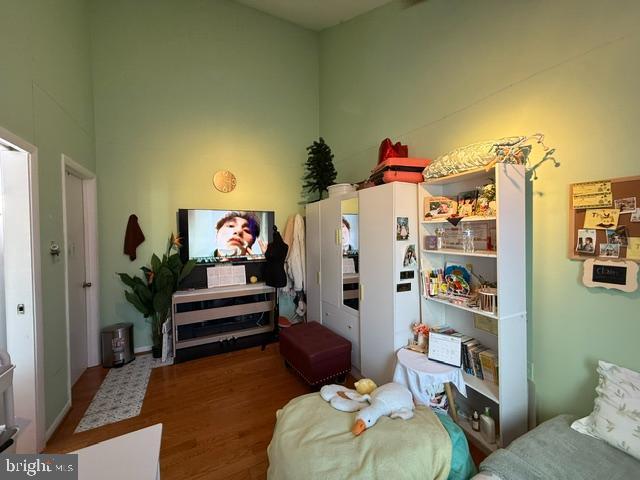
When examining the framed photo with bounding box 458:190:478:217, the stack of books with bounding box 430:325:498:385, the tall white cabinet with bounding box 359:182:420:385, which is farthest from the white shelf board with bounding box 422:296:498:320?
the framed photo with bounding box 458:190:478:217

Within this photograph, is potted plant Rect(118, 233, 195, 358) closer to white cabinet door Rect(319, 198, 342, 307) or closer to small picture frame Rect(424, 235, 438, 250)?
white cabinet door Rect(319, 198, 342, 307)

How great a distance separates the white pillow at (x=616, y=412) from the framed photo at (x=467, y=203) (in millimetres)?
1037

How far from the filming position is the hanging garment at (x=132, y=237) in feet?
10.3

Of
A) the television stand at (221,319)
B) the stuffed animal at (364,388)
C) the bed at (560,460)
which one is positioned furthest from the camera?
the television stand at (221,319)

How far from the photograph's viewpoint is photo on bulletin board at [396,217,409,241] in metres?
2.10

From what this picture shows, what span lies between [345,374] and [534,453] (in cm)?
156

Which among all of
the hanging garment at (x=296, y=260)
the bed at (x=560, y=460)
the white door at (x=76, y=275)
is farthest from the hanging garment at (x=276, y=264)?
the bed at (x=560, y=460)

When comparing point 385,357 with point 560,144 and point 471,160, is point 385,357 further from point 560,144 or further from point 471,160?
point 560,144

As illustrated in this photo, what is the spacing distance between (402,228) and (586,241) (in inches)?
40.7

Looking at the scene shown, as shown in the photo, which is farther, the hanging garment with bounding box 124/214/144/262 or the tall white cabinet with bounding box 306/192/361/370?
the hanging garment with bounding box 124/214/144/262

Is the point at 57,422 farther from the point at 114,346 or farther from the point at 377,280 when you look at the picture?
the point at 377,280

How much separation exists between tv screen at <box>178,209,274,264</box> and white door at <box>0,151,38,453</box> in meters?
1.58

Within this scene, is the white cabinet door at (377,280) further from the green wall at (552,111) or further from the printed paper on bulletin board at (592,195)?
the printed paper on bulletin board at (592,195)

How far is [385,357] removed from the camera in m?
2.21
